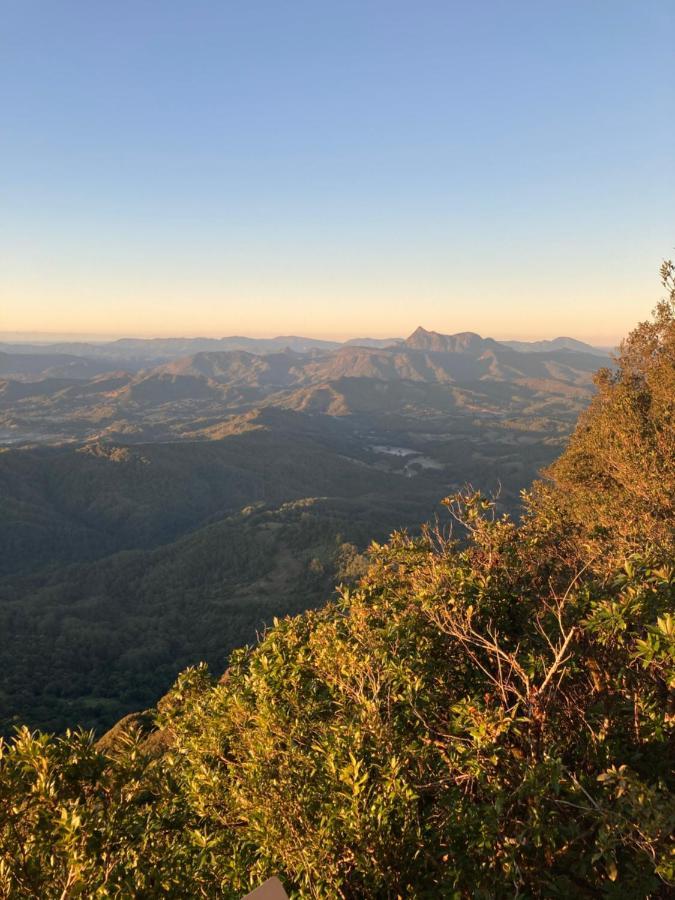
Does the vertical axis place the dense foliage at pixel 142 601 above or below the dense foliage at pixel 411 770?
below

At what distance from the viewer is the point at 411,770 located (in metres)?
8.05

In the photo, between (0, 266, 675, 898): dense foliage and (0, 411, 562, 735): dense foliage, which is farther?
(0, 411, 562, 735): dense foliage

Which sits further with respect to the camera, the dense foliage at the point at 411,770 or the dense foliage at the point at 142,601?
the dense foliage at the point at 142,601

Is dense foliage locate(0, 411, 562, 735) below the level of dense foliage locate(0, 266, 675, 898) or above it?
below

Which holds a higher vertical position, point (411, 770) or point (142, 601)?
point (411, 770)

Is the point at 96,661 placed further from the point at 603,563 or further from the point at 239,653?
the point at 603,563

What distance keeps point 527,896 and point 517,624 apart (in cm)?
495

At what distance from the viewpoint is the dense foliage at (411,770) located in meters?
6.18

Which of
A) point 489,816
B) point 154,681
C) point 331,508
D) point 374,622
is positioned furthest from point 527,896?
point 331,508

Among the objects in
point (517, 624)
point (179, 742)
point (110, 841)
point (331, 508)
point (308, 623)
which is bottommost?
point (331, 508)

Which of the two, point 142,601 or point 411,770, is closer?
point 411,770

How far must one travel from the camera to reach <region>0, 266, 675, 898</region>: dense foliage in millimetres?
6176

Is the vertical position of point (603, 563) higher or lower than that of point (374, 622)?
higher

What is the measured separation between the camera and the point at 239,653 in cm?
1523
